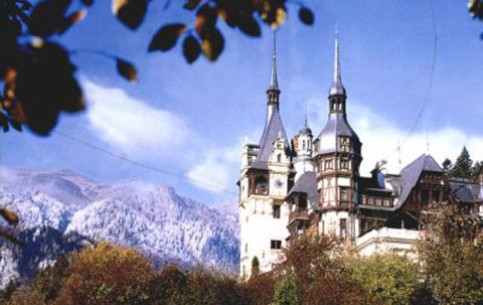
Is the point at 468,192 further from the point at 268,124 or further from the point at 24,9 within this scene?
the point at 24,9

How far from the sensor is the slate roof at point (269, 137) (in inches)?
3543

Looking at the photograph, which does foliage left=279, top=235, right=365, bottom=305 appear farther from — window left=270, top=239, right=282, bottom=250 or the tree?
the tree

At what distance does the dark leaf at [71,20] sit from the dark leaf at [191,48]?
60 centimetres

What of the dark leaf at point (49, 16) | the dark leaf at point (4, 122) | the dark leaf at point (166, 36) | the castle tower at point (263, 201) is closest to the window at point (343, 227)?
the castle tower at point (263, 201)

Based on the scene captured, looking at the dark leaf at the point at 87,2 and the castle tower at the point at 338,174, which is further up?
the castle tower at the point at 338,174

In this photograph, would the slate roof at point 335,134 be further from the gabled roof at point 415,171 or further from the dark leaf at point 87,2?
the dark leaf at point 87,2

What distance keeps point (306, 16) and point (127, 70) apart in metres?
0.89

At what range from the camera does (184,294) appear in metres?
59.2

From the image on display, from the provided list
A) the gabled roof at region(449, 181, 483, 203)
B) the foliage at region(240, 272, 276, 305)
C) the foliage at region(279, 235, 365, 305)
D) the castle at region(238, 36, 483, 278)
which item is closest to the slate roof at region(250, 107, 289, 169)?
the castle at region(238, 36, 483, 278)

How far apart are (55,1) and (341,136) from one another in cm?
7026

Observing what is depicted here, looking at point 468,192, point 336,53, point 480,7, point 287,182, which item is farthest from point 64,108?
point 287,182

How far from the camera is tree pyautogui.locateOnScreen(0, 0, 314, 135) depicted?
274 cm

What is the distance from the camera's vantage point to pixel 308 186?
7938 cm

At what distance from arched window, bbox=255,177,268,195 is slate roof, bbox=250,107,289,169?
1356 millimetres
